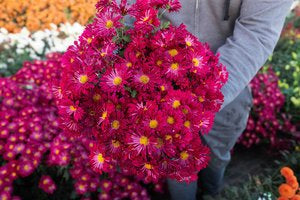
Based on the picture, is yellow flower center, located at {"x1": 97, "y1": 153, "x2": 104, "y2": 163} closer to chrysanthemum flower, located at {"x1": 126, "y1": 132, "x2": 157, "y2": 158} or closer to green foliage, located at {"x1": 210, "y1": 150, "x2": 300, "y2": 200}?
chrysanthemum flower, located at {"x1": 126, "y1": 132, "x2": 157, "y2": 158}

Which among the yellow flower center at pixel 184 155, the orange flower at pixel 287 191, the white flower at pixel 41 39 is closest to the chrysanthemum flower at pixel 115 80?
the yellow flower center at pixel 184 155

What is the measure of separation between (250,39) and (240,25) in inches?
2.5

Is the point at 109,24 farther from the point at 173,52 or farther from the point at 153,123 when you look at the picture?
the point at 153,123

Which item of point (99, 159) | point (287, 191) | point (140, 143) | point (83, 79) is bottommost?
point (287, 191)

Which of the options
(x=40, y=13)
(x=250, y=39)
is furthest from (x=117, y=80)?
(x=40, y=13)

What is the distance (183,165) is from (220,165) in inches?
38.3

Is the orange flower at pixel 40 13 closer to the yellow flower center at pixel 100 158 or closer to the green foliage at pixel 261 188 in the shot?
the green foliage at pixel 261 188

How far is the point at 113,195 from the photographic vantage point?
2.04 metres

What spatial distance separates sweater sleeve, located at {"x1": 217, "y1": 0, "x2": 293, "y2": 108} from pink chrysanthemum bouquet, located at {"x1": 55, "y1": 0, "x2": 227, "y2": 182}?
237 mm

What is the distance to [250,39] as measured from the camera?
4.21ft

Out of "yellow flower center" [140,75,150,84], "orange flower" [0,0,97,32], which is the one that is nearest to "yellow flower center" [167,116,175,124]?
"yellow flower center" [140,75,150,84]

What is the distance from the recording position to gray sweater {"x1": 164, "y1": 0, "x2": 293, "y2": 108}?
4.10ft

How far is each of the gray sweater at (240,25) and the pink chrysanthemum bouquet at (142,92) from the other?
0.25 metres

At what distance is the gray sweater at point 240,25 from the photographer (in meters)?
1.25
